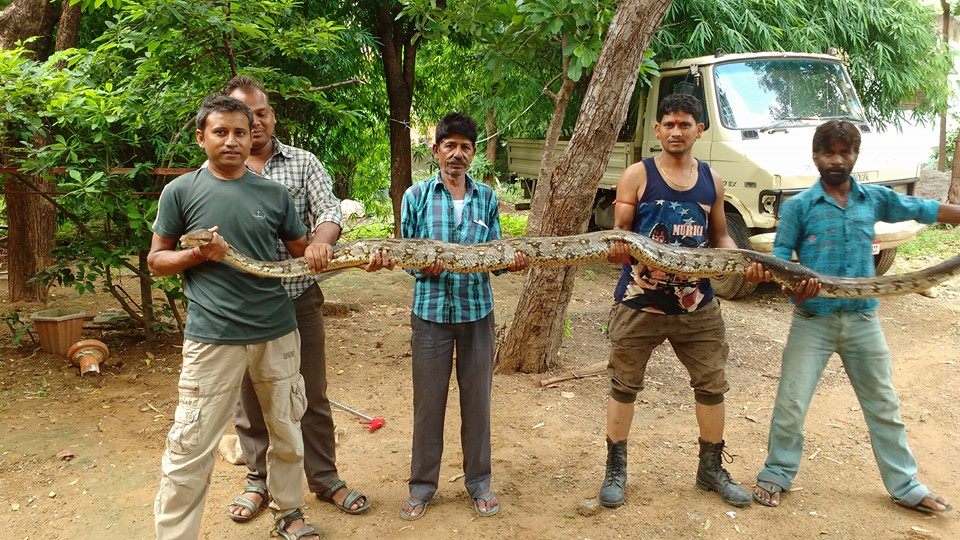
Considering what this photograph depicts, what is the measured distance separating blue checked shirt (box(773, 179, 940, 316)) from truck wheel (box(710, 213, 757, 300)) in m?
4.18

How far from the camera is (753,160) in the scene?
26.2 ft

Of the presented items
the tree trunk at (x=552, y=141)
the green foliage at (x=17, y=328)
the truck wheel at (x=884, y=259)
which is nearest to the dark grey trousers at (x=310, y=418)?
the tree trunk at (x=552, y=141)

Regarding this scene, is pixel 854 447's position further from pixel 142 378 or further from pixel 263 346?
pixel 142 378

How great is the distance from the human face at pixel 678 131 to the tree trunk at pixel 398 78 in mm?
6588

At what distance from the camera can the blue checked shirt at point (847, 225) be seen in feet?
12.7

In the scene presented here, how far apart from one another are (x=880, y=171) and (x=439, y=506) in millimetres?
7218

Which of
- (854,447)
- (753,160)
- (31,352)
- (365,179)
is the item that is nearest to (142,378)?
(31,352)

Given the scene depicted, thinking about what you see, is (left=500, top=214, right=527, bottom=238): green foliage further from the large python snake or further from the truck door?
the large python snake

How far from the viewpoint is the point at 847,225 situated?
3906mm

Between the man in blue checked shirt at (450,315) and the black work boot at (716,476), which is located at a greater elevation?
the man in blue checked shirt at (450,315)

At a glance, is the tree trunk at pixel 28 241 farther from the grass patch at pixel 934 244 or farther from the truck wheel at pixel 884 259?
the grass patch at pixel 934 244

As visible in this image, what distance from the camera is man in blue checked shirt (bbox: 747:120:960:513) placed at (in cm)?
386

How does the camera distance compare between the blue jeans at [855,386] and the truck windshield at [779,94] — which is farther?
the truck windshield at [779,94]

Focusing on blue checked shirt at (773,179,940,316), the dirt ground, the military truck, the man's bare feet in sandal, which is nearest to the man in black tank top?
the dirt ground
